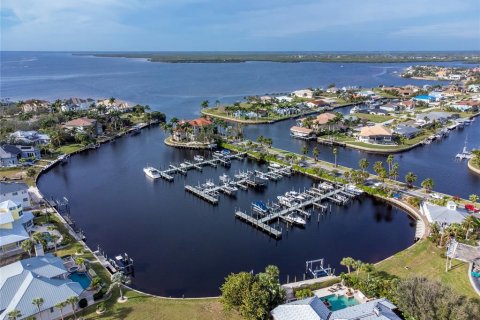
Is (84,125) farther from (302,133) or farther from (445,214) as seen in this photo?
(445,214)

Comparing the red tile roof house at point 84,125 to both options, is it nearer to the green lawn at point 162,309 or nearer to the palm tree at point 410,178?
the green lawn at point 162,309

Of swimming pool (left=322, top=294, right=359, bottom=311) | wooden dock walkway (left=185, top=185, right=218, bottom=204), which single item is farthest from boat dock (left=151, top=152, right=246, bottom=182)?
swimming pool (left=322, top=294, right=359, bottom=311)

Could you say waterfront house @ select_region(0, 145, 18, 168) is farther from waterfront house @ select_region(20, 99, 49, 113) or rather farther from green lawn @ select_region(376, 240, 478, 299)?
green lawn @ select_region(376, 240, 478, 299)

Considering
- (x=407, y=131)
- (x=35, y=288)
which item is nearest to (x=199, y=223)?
(x=35, y=288)

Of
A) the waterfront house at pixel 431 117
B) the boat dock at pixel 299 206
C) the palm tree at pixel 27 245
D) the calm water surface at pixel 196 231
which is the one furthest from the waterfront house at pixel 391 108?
the palm tree at pixel 27 245

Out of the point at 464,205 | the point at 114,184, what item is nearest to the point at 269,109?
the point at 114,184

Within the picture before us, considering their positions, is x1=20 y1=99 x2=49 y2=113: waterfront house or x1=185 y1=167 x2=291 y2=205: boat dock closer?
x1=185 y1=167 x2=291 y2=205: boat dock
